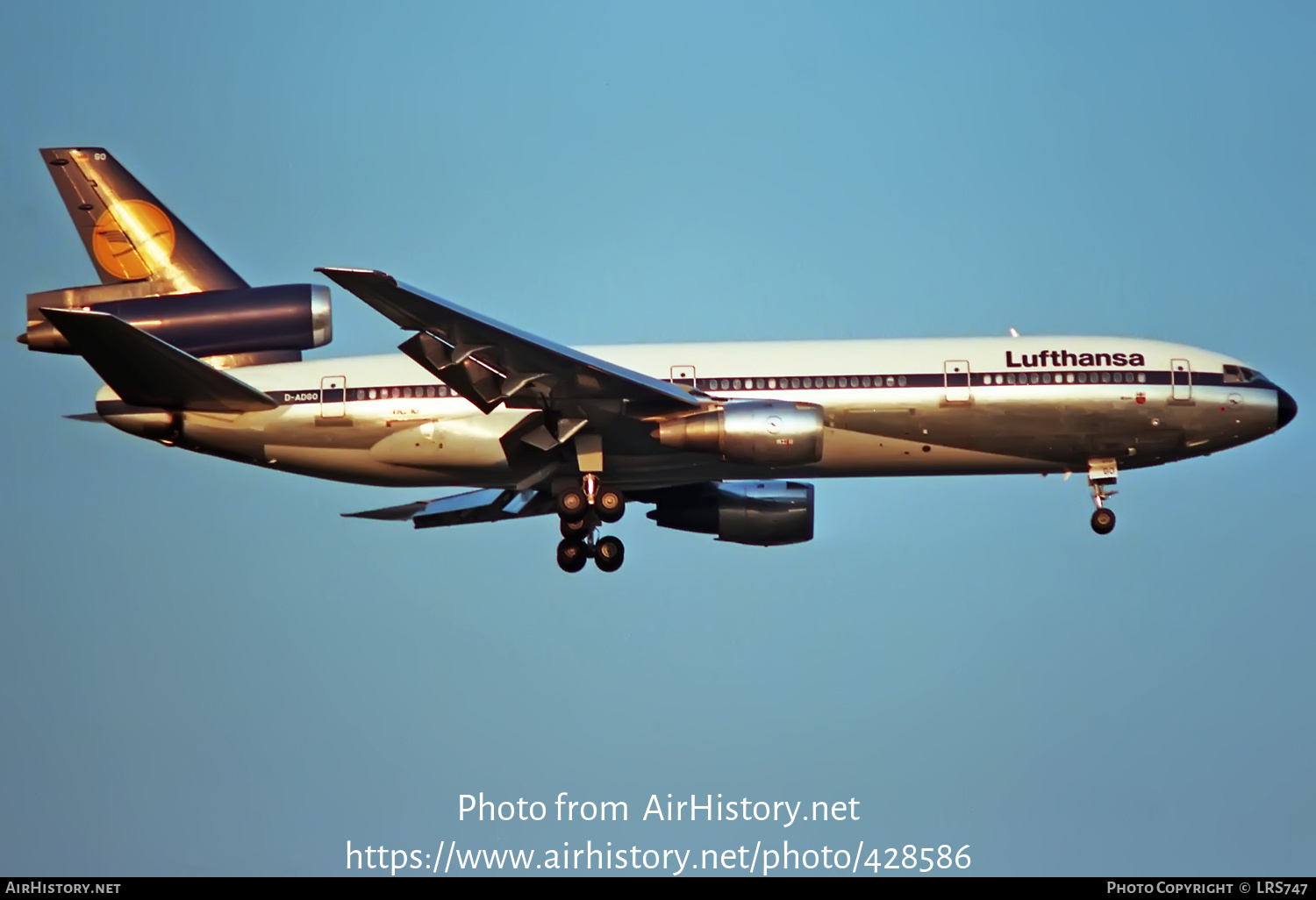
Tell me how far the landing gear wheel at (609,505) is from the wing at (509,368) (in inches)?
74.4

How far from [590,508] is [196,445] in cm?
809

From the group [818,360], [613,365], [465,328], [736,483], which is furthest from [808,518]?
[465,328]

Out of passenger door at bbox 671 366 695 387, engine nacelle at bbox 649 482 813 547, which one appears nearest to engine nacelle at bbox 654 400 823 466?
passenger door at bbox 671 366 695 387

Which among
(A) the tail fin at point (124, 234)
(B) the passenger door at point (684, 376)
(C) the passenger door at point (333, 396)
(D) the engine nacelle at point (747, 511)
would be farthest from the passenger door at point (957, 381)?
(A) the tail fin at point (124, 234)

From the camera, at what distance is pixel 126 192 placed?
41.1 meters

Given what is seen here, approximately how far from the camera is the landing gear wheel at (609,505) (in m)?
38.1

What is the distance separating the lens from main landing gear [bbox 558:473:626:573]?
38.1 meters

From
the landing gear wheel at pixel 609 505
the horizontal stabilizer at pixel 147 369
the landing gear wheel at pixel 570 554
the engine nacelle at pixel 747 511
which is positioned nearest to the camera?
the horizontal stabilizer at pixel 147 369

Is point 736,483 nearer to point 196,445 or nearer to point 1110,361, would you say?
point 1110,361

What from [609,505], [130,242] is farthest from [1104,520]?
[130,242]

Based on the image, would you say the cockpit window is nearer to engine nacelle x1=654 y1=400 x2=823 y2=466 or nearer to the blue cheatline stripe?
the blue cheatline stripe

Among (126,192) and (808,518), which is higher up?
(126,192)

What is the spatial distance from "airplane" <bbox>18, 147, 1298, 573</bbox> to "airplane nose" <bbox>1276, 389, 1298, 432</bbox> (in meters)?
0.07

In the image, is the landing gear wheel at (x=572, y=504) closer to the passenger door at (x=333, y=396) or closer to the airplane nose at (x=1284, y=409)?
the passenger door at (x=333, y=396)
